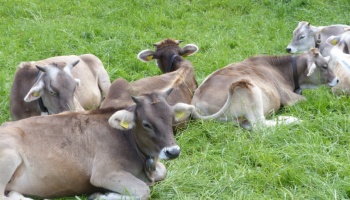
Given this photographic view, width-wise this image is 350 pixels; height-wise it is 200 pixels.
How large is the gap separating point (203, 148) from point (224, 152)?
1.27ft

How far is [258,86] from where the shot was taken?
31.0ft

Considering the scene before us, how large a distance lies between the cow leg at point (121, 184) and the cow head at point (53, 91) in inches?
81.4

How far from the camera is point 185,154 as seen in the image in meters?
7.95

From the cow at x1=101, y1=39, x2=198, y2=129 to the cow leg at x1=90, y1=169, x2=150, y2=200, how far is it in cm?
207

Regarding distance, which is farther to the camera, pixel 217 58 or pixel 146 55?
pixel 217 58

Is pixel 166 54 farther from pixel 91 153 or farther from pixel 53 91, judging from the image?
pixel 91 153

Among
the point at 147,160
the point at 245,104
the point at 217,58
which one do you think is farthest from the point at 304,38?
the point at 147,160

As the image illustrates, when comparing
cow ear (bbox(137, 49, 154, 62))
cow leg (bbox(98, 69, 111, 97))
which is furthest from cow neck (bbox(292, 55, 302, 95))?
cow leg (bbox(98, 69, 111, 97))

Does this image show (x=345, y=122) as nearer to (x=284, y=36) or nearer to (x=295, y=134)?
(x=295, y=134)

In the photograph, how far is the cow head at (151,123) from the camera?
6586 millimetres

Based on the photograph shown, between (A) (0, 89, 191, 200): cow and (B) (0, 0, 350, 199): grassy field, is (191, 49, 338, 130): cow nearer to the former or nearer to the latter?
(B) (0, 0, 350, 199): grassy field

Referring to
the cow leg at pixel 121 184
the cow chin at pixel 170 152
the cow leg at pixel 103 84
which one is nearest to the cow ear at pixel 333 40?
the cow leg at pixel 103 84

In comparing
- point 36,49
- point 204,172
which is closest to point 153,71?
point 36,49

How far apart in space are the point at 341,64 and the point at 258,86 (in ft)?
6.37
